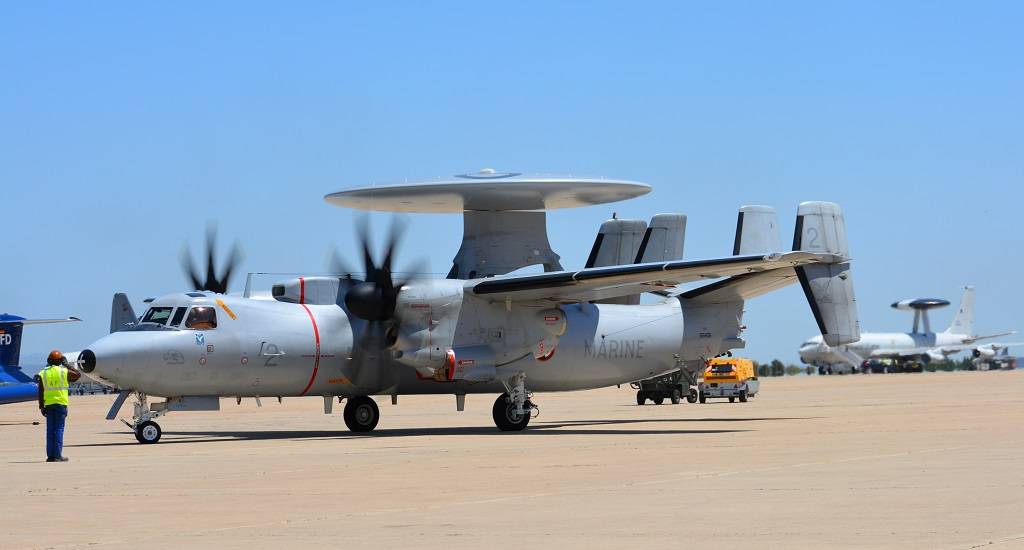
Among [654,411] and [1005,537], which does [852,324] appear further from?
[1005,537]

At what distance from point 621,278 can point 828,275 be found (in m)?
5.45

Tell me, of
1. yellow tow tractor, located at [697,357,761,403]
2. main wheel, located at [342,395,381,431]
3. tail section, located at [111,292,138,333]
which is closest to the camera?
main wheel, located at [342,395,381,431]

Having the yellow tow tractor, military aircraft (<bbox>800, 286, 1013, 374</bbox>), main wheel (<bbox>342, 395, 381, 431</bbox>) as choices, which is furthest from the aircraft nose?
military aircraft (<bbox>800, 286, 1013, 374</bbox>)

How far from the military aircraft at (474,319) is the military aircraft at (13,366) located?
11.0 meters

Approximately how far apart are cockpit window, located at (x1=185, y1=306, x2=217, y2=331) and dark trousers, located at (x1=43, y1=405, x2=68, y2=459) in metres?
5.14

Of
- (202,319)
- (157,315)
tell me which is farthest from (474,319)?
(157,315)

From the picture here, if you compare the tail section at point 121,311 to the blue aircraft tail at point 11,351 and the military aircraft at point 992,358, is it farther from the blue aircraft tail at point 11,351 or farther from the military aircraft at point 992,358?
the military aircraft at point 992,358

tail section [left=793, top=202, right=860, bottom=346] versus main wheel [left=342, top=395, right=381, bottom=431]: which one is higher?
tail section [left=793, top=202, right=860, bottom=346]

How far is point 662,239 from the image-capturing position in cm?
3766

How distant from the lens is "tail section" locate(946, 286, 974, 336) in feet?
478

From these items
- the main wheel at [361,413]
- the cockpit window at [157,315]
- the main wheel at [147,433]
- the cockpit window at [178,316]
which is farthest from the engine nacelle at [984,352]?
the main wheel at [147,433]

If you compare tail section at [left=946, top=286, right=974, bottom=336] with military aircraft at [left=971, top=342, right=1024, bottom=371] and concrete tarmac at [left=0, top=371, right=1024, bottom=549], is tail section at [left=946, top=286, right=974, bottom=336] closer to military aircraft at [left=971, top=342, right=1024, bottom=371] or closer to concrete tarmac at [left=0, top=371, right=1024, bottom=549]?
Answer: military aircraft at [left=971, top=342, right=1024, bottom=371]

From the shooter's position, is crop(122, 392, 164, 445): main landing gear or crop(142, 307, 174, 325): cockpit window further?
crop(142, 307, 174, 325): cockpit window

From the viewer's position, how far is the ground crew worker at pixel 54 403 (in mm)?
22156
